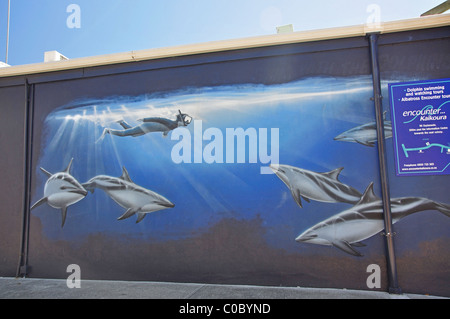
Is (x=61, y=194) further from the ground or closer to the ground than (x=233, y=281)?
further from the ground

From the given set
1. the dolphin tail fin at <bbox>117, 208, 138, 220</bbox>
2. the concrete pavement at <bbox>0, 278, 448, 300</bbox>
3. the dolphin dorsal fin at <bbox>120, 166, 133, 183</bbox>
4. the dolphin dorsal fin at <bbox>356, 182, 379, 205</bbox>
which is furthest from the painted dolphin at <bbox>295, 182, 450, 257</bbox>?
the dolphin dorsal fin at <bbox>120, 166, 133, 183</bbox>

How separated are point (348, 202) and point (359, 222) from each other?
307 mm

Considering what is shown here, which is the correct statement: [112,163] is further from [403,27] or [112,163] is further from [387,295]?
[403,27]

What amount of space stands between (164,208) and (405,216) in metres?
3.49

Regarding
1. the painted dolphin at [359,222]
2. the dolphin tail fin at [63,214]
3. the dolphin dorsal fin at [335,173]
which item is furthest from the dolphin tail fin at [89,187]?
the dolphin dorsal fin at [335,173]

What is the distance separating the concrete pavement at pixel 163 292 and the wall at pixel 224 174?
16 cm

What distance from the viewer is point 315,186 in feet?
15.4

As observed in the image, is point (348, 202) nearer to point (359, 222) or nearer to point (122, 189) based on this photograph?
point (359, 222)

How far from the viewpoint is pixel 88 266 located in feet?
17.5

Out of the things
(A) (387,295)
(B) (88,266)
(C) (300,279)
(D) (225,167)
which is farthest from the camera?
(B) (88,266)

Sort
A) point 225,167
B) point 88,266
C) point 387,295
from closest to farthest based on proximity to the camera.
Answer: point 387,295 → point 225,167 → point 88,266

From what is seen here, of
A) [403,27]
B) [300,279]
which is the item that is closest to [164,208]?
[300,279]

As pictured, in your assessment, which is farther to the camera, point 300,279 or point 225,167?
point 225,167

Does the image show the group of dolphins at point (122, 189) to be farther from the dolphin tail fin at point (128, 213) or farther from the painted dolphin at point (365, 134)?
the painted dolphin at point (365, 134)
